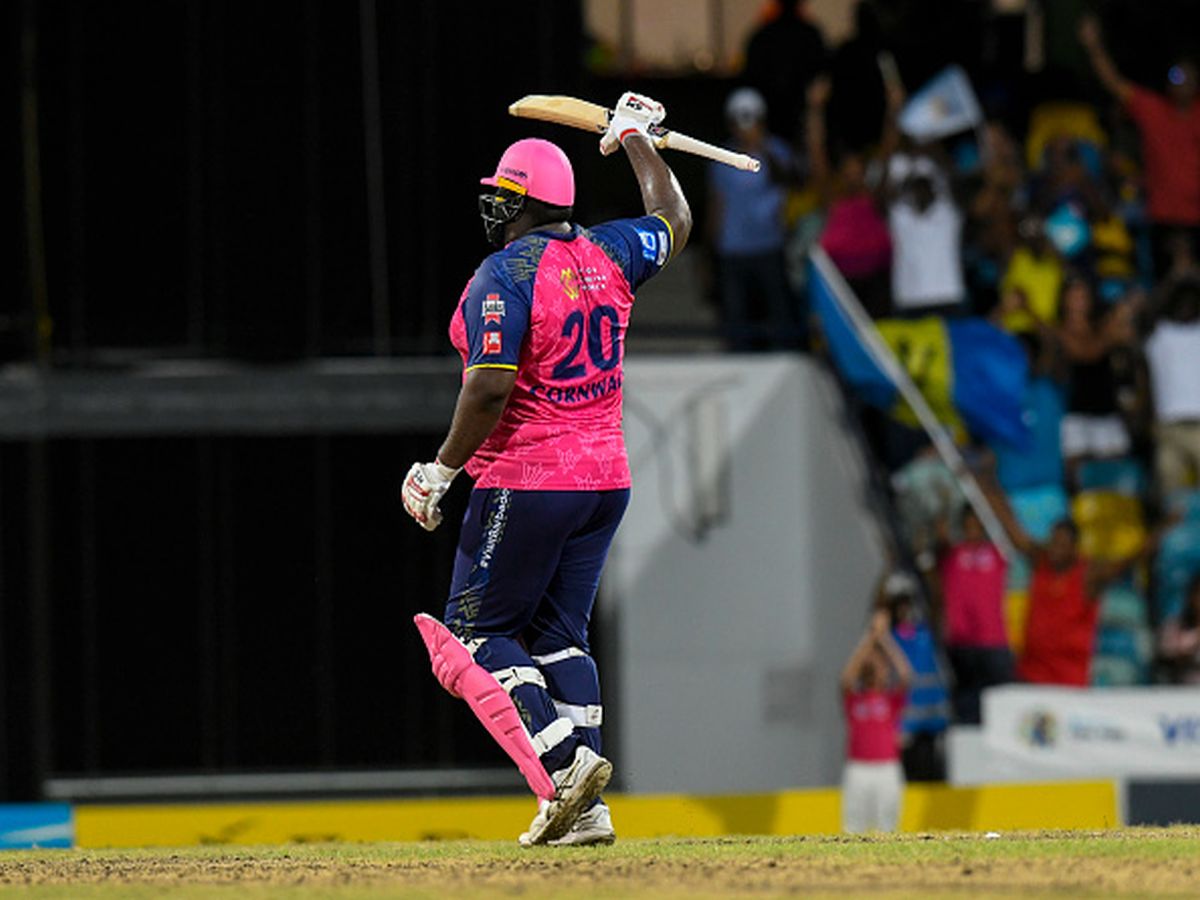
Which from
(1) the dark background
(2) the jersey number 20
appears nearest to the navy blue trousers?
(2) the jersey number 20

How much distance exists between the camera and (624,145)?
30.7ft

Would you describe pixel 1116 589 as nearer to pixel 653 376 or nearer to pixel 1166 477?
pixel 1166 477

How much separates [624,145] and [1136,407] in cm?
911

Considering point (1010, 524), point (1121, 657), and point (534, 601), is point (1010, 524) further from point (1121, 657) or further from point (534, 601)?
point (534, 601)

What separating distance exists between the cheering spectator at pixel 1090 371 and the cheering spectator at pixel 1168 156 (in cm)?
117

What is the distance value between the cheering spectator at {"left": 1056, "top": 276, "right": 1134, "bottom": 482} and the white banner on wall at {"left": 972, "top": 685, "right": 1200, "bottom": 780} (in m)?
2.42

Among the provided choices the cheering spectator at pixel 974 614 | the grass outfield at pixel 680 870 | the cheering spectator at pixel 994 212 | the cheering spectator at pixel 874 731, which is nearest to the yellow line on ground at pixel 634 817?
the cheering spectator at pixel 874 731

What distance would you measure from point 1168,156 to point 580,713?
11.2m

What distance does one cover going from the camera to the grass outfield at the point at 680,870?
23.3ft

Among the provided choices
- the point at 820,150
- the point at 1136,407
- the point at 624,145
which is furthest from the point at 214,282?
the point at 624,145

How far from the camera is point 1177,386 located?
17469 millimetres

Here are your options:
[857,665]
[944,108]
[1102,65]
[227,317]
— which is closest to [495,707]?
[857,665]

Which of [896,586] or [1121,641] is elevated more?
[896,586]

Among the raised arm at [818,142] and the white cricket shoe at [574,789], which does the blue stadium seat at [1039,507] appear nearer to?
the raised arm at [818,142]
